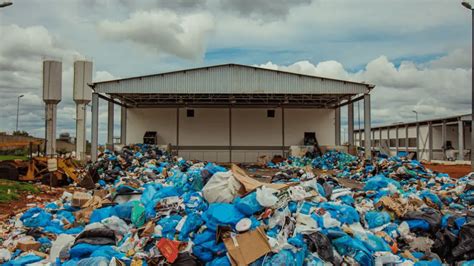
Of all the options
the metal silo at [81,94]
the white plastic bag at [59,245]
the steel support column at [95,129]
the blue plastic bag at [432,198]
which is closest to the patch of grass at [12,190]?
the steel support column at [95,129]

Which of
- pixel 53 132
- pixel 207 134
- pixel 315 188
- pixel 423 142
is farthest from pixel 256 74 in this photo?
pixel 423 142

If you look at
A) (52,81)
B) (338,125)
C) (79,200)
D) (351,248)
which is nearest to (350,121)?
(338,125)

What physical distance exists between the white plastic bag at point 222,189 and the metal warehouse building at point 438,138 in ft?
77.9

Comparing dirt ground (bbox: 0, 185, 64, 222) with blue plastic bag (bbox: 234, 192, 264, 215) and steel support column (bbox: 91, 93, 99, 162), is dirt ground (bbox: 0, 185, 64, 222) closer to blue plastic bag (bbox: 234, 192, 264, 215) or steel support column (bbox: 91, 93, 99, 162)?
steel support column (bbox: 91, 93, 99, 162)

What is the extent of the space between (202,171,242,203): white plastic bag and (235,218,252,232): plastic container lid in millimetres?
887

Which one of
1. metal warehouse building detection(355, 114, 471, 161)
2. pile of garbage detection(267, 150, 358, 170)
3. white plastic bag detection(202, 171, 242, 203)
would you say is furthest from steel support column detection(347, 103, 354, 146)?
white plastic bag detection(202, 171, 242, 203)

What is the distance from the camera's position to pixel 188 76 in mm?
17859

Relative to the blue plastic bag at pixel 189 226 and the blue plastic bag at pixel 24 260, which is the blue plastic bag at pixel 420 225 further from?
the blue plastic bag at pixel 24 260

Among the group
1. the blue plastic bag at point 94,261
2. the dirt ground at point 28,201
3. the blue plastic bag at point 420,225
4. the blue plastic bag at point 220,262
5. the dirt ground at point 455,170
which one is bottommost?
the dirt ground at point 28,201

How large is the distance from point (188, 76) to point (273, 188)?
12419 millimetres

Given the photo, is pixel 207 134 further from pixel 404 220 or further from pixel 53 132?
pixel 404 220

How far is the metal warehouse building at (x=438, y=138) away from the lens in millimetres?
30391

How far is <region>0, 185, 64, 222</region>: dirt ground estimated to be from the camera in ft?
31.9

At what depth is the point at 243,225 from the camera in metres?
5.14
